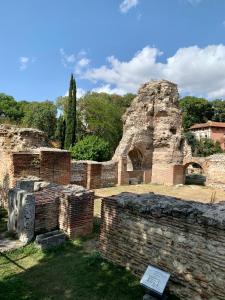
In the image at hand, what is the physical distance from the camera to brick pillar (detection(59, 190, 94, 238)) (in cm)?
617

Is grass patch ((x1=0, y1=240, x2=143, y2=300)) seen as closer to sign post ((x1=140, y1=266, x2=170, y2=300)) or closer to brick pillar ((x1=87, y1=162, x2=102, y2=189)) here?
sign post ((x1=140, y1=266, x2=170, y2=300))

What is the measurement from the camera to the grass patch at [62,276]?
407 centimetres

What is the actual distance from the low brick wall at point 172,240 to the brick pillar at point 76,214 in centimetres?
116

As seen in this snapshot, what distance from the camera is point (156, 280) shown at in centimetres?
385

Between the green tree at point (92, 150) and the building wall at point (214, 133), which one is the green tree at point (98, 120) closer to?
the green tree at point (92, 150)

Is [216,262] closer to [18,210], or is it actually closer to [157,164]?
[18,210]

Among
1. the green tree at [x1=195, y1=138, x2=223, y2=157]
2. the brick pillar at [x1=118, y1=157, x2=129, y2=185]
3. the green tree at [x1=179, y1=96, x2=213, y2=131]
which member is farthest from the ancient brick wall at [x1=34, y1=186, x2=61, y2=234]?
the green tree at [x1=179, y1=96, x2=213, y2=131]

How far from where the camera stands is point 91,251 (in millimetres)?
5605

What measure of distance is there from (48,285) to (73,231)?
188cm

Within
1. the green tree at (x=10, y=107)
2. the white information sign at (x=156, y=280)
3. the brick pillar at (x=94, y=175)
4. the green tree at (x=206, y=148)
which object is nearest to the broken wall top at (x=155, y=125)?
the brick pillar at (x=94, y=175)

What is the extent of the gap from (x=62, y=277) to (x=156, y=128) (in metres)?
17.2

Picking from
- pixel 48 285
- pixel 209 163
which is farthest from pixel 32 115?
pixel 48 285

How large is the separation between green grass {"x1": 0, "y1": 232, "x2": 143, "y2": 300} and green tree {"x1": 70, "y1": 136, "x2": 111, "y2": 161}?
12421mm

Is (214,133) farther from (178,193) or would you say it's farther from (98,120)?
(178,193)
